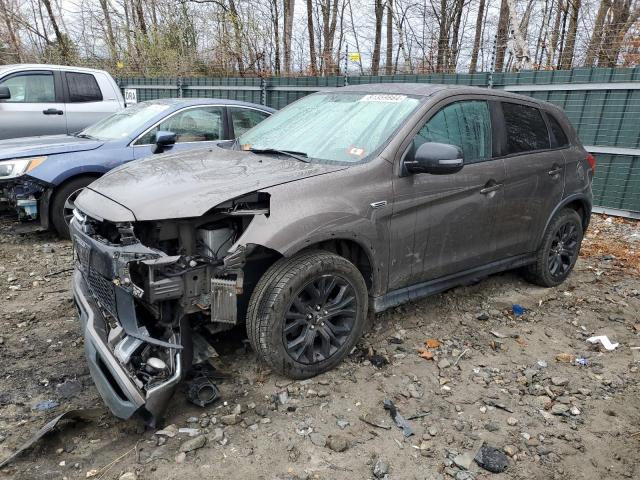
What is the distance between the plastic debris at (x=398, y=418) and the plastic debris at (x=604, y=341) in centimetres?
195

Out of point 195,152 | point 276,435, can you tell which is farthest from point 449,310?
point 195,152

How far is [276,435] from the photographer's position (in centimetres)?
269

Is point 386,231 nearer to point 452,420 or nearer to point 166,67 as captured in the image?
point 452,420

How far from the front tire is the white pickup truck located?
266 inches

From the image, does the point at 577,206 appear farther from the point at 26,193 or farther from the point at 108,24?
the point at 108,24

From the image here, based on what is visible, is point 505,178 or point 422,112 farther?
point 505,178

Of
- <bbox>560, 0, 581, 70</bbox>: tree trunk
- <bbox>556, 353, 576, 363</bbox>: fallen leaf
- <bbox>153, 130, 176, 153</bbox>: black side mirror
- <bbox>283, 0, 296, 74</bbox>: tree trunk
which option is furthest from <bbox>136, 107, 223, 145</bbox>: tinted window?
<bbox>283, 0, 296, 74</bbox>: tree trunk

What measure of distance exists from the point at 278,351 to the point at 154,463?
2.82 feet

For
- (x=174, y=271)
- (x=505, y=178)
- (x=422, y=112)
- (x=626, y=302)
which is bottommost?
(x=626, y=302)

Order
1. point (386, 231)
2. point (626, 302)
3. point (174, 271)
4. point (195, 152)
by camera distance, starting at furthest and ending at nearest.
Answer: point (626, 302), point (195, 152), point (386, 231), point (174, 271)

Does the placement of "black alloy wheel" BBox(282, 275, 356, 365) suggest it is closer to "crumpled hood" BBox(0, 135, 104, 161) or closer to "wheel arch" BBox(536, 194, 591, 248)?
"wheel arch" BBox(536, 194, 591, 248)

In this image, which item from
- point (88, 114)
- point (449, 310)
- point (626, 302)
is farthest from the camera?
point (88, 114)

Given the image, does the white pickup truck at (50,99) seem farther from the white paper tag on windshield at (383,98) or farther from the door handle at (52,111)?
the white paper tag on windshield at (383,98)

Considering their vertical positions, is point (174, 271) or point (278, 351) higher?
point (174, 271)
